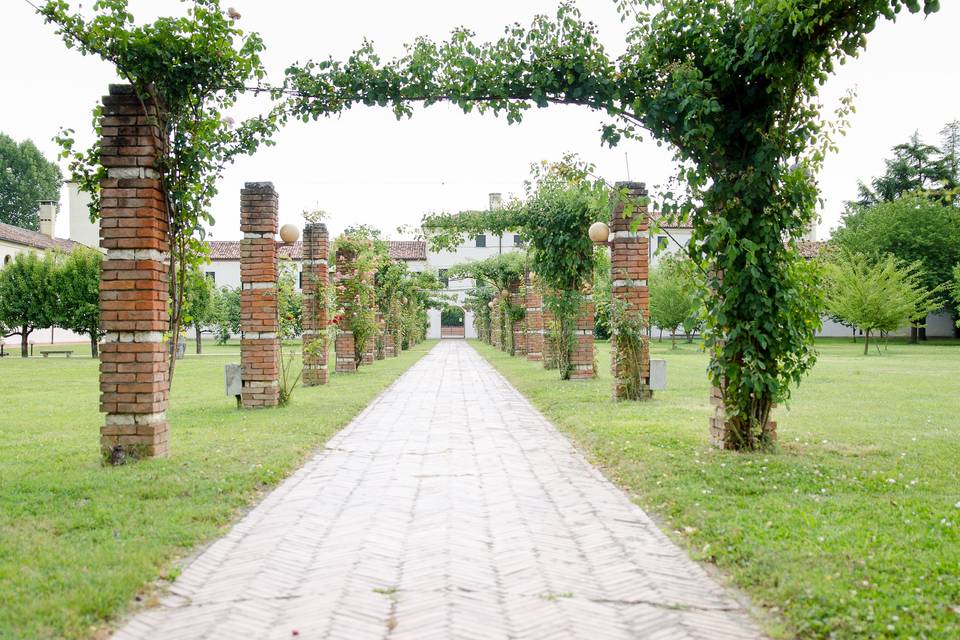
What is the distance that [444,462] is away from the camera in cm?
728

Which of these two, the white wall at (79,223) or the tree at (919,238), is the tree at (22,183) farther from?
the tree at (919,238)

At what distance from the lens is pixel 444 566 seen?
161 inches

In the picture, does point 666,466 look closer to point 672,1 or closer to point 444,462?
point 444,462


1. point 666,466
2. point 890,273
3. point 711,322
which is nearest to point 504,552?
point 666,466

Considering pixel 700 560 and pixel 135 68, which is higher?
pixel 135 68

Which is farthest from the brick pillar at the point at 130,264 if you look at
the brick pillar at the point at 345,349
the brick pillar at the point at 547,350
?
the brick pillar at the point at 547,350

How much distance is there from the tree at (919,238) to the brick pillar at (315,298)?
121 ft

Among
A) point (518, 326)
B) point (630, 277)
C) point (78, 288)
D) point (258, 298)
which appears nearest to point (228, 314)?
point (78, 288)

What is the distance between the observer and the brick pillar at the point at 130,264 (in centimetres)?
675

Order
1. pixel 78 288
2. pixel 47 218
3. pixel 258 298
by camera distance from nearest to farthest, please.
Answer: pixel 258 298 → pixel 78 288 → pixel 47 218

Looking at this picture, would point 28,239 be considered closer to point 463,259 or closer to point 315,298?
point 463,259

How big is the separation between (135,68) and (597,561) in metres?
5.45

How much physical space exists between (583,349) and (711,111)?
34.6ft

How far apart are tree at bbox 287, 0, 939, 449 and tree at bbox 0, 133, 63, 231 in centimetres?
6026
